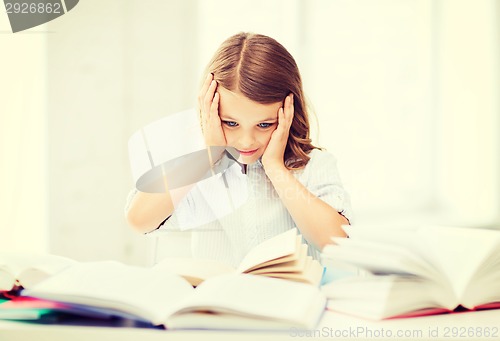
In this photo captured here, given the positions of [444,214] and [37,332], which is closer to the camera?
[37,332]

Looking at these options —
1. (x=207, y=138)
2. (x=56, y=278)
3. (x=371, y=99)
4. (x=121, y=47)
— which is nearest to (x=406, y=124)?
(x=371, y=99)

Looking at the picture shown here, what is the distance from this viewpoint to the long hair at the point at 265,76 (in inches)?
43.8

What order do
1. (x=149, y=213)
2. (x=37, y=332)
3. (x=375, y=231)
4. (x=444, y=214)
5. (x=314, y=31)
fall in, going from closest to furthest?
(x=37, y=332) → (x=375, y=231) → (x=149, y=213) → (x=314, y=31) → (x=444, y=214)

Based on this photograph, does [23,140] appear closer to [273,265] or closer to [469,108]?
[273,265]

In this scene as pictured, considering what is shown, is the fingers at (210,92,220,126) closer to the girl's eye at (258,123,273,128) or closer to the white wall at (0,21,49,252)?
the girl's eye at (258,123,273,128)

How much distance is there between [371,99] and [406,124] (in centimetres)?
20

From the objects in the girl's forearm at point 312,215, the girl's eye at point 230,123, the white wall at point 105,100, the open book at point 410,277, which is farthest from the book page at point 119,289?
the white wall at point 105,100

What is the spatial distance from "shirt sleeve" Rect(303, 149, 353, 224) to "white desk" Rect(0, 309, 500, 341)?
0.61 metres

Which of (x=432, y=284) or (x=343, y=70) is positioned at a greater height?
(x=343, y=70)

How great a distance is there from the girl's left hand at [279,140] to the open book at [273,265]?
442 millimetres

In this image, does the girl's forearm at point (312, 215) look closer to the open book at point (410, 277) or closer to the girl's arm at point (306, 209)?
the girl's arm at point (306, 209)

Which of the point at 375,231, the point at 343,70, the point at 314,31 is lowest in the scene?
the point at 375,231

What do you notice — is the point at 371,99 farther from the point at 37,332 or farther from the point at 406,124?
the point at 37,332

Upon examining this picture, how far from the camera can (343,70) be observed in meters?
2.32
